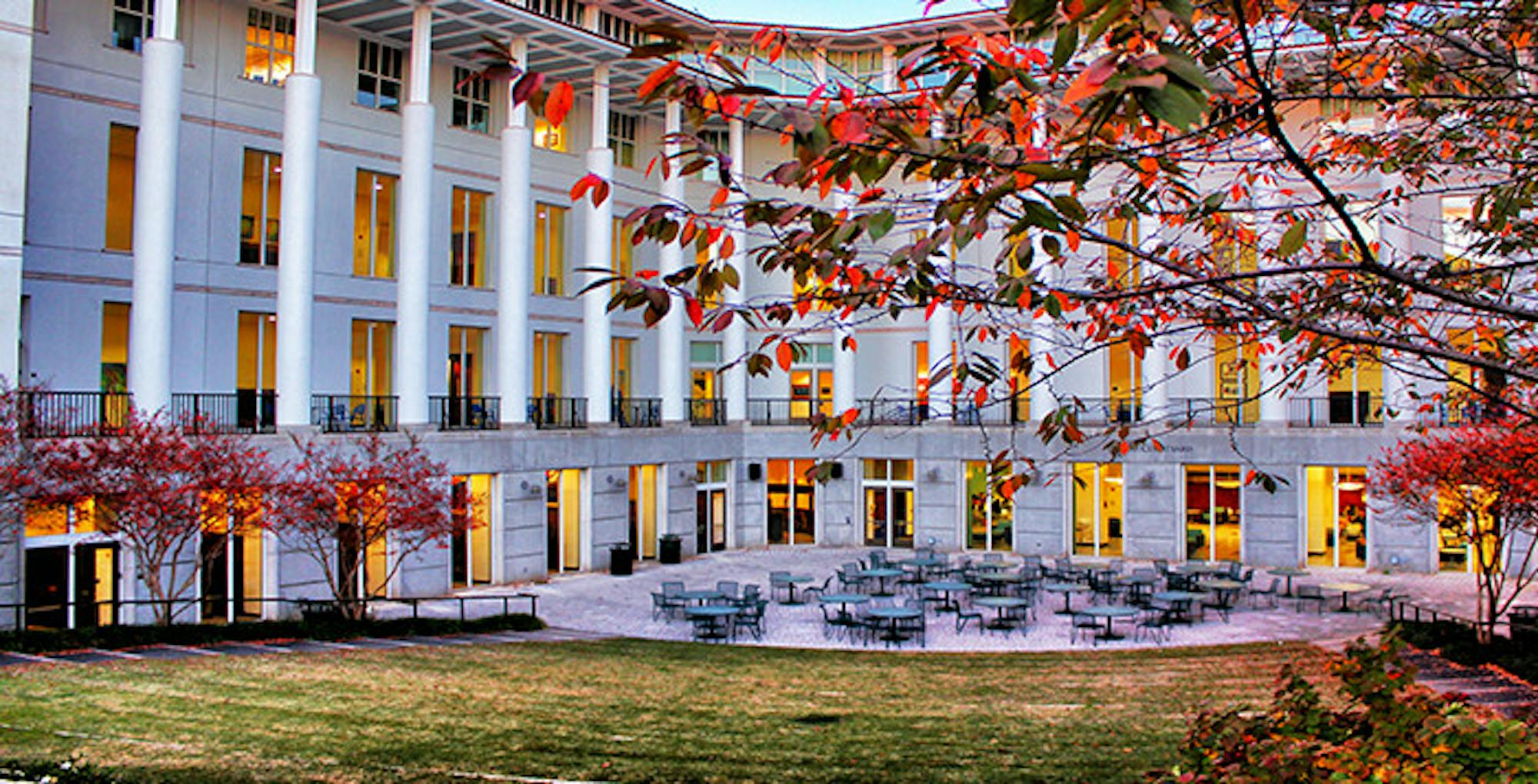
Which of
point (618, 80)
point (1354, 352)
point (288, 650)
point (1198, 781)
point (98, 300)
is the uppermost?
point (618, 80)

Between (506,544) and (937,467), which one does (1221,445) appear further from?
(506,544)

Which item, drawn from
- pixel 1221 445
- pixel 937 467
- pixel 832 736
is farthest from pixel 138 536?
pixel 1221 445

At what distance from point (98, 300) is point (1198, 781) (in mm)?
24277

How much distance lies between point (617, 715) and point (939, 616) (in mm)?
12380

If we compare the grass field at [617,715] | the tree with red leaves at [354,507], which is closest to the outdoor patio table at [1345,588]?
the grass field at [617,715]

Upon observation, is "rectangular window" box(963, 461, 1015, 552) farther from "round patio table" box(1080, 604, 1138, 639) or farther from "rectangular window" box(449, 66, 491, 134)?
"rectangular window" box(449, 66, 491, 134)

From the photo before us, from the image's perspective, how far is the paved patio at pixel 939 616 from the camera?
820 inches

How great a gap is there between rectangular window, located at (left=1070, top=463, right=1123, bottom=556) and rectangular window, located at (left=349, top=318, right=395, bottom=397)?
20164 millimetres

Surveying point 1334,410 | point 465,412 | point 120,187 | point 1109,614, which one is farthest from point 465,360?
point 1334,410

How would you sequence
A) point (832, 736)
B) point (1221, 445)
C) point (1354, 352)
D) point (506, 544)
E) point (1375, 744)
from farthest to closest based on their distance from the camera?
point (1221, 445)
point (506, 544)
point (832, 736)
point (1354, 352)
point (1375, 744)

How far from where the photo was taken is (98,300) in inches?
893

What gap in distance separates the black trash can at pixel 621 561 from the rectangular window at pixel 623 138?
41.5ft

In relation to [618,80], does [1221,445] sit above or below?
A: below

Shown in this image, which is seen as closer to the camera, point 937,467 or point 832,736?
point 832,736
